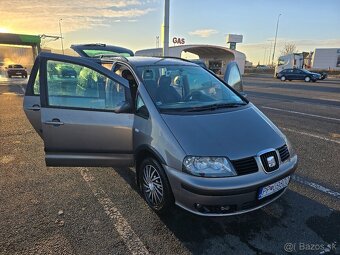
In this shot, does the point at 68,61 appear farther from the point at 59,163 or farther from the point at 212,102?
the point at 212,102

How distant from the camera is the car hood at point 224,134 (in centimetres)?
261

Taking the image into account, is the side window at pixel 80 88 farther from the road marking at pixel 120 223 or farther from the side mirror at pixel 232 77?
the side mirror at pixel 232 77

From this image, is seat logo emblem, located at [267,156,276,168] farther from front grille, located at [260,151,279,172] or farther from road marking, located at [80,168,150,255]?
road marking, located at [80,168,150,255]

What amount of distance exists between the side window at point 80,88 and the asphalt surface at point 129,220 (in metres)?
1.18

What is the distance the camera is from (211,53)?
2227 inches

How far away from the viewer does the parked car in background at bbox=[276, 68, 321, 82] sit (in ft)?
91.3

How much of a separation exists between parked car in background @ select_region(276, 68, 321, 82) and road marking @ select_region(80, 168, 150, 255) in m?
29.1

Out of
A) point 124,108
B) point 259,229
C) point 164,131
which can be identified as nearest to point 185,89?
point 124,108

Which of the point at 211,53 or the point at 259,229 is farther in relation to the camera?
the point at 211,53

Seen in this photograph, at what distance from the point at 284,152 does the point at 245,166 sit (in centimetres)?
64

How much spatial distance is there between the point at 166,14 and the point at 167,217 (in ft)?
36.9

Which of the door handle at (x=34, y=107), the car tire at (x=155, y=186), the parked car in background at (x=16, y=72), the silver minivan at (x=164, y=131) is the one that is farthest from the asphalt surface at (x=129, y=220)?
the parked car in background at (x=16, y=72)

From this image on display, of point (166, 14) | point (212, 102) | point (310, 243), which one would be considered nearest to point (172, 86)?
point (212, 102)

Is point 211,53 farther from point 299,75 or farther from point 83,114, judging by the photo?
point 83,114
